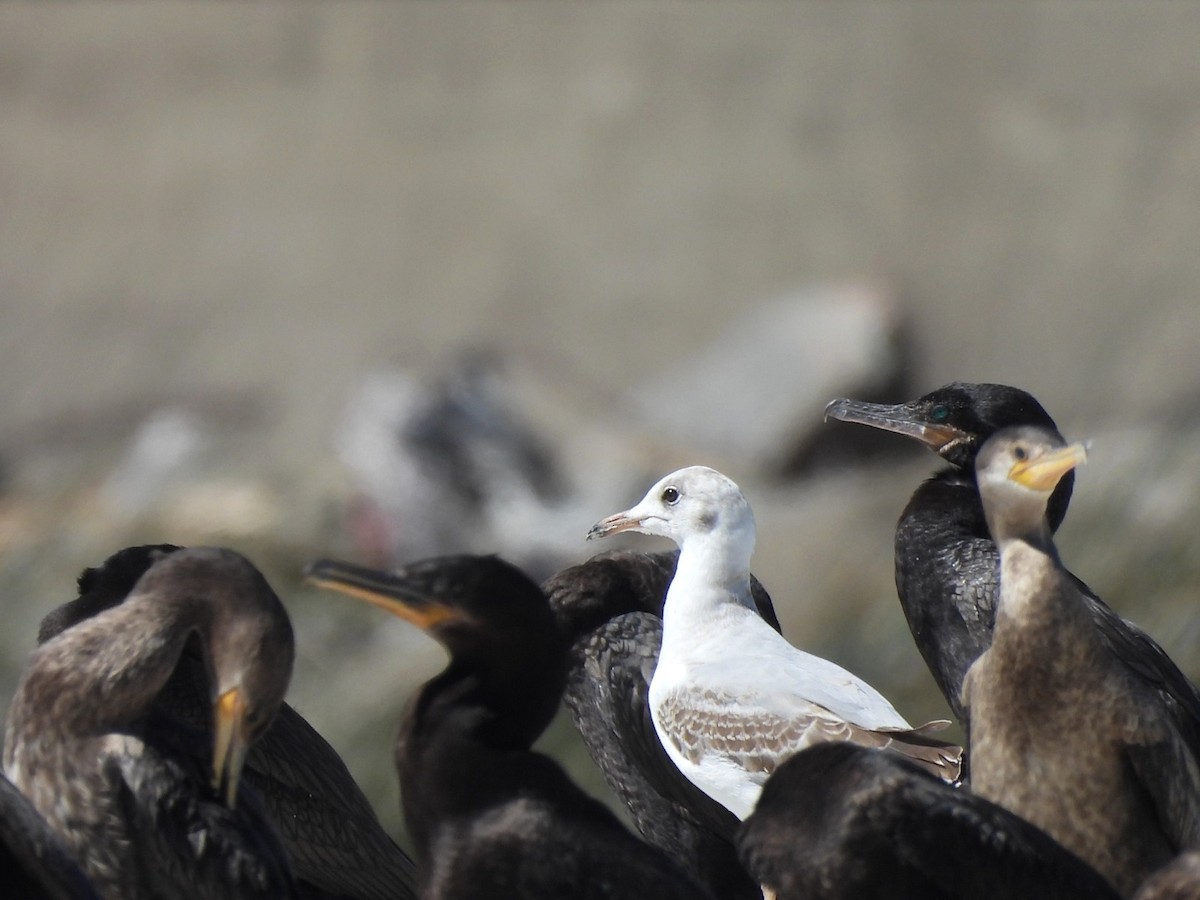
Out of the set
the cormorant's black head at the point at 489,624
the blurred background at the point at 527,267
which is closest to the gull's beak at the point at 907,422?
the cormorant's black head at the point at 489,624

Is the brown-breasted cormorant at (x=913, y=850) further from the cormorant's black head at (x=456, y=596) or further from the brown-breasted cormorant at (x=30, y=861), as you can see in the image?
the brown-breasted cormorant at (x=30, y=861)

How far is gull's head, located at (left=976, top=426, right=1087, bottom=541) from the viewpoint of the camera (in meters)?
4.54

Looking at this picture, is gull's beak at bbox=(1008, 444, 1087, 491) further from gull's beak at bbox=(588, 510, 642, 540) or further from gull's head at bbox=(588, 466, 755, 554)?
gull's beak at bbox=(588, 510, 642, 540)

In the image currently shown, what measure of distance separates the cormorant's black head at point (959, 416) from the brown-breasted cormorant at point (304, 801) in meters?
1.95

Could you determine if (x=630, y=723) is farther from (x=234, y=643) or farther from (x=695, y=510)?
(x=234, y=643)

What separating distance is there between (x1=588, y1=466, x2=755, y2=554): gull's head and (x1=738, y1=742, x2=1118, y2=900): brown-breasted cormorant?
67.8 inches

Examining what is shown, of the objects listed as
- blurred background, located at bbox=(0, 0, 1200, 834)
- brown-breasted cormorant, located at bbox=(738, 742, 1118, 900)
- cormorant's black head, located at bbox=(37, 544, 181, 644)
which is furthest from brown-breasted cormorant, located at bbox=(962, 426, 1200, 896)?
blurred background, located at bbox=(0, 0, 1200, 834)

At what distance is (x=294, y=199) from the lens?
21250 millimetres

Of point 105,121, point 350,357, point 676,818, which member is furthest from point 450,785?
point 105,121

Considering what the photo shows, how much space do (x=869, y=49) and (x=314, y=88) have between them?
5837 millimetres

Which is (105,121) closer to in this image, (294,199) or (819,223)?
(294,199)

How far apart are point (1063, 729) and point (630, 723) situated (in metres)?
1.65

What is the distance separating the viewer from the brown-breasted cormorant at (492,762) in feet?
12.5

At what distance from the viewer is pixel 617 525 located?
602cm
